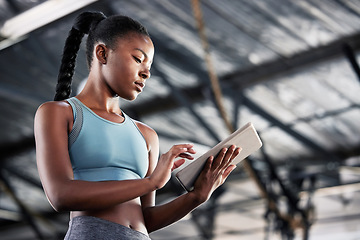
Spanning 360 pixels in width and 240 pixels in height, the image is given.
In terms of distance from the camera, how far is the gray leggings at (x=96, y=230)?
1.08m

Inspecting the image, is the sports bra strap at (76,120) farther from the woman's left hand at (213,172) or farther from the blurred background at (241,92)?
the blurred background at (241,92)

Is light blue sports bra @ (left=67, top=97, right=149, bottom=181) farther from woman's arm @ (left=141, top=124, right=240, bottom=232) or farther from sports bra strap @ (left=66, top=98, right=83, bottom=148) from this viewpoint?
woman's arm @ (left=141, top=124, right=240, bottom=232)

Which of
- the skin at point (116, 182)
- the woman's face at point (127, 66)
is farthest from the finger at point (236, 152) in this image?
the woman's face at point (127, 66)

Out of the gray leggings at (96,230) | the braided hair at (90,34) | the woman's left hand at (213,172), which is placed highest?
the braided hair at (90,34)

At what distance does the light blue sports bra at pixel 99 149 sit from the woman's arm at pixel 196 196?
0.11 metres

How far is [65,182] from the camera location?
3.44ft

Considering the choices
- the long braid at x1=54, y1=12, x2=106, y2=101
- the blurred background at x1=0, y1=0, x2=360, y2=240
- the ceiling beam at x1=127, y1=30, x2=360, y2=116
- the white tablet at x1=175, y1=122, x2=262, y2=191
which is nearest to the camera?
the white tablet at x1=175, y1=122, x2=262, y2=191

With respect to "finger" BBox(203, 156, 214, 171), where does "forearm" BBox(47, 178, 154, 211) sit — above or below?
below

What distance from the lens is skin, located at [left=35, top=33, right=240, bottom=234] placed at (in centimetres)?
105

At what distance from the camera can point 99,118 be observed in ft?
3.87

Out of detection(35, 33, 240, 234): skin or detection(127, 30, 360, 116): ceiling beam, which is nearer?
detection(35, 33, 240, 234): skin

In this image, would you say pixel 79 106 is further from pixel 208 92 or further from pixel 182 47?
pixel 208 92

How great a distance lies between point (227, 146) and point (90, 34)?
16.4 inches

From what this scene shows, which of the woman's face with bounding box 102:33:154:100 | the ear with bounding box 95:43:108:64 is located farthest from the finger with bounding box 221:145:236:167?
the ear with bounding box 95:43:108:64
